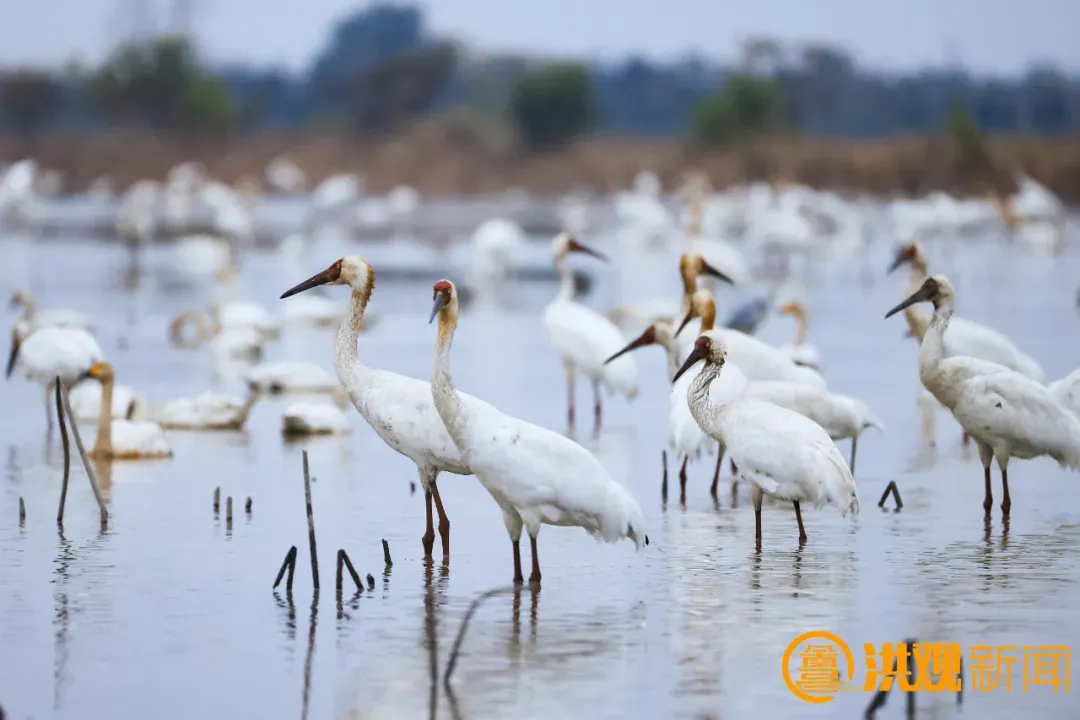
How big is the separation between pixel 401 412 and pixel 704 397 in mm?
1521

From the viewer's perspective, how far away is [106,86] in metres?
75.3

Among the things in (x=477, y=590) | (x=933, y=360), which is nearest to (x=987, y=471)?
(x=933, y=360)

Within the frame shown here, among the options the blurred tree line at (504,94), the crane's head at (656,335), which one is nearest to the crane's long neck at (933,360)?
the crane's head at (656,335)

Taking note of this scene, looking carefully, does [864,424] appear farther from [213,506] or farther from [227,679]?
[227,679]

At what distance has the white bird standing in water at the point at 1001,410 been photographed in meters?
9.62

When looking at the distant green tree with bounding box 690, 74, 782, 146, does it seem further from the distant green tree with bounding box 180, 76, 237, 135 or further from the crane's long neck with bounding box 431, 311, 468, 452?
the crane's long neck with bounding box 431, 311, 468, 452

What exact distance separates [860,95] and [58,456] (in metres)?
104

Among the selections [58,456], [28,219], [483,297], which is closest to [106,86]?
[28,219]

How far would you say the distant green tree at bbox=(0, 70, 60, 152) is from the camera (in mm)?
81750

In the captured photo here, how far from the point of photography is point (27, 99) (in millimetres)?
81812

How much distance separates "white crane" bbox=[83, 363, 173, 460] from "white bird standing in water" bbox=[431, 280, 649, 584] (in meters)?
4.30

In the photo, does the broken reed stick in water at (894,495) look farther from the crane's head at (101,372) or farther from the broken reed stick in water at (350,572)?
the crane's head at (101,372)

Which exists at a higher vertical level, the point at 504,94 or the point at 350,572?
the point at 504,94

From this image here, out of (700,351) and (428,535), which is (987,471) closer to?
(700,351)
